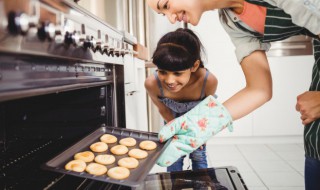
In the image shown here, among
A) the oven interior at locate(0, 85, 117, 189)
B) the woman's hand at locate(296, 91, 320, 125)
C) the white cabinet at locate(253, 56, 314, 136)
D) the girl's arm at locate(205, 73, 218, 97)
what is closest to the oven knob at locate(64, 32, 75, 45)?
the oven interior at locate(0, 85, 117, 189)

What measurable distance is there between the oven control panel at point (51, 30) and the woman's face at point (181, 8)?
268 millimetres

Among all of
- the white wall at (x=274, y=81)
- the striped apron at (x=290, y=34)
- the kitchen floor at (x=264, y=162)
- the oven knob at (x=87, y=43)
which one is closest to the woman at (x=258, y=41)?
the striped apron at (x=290, y=34)

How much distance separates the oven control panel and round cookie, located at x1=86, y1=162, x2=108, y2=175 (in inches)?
11.7

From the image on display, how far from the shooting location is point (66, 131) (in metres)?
0.96

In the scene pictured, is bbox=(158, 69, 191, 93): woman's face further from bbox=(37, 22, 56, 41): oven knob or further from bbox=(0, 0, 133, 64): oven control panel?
bbox=(37, 22, 56, 41): oven knob

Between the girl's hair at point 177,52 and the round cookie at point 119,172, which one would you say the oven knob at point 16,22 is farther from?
the girl's hair at point 177,52

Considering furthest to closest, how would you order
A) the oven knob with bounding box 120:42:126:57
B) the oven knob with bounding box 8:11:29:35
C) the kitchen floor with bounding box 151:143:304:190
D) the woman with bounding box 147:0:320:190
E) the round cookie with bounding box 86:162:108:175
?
the kitchen floor with bounding box 151:143:304:190 < the oven knob with bounding box 120:42:126:57 < the woman with bounding box 147:0:320:190 < the round cookie with bounding box 86:162:108:175 < the oven knob with bounding box 8:11:29:35

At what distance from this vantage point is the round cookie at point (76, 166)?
0.73 metres

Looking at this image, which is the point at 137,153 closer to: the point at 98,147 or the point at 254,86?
the point at 98,147

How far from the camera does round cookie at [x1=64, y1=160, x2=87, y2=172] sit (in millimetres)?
A: 726

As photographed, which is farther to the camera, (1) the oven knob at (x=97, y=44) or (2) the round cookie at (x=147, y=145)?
(2) the round cookie at (x=147, y=145)

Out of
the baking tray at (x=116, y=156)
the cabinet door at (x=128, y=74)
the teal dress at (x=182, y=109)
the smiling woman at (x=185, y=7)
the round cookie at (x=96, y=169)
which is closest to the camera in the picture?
the baking tray at (x=116, y=156)

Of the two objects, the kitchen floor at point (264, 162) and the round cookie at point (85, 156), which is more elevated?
the round cookie at point (85, 156)

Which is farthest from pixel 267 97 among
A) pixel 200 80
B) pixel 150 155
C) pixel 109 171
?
pixel 200 80
